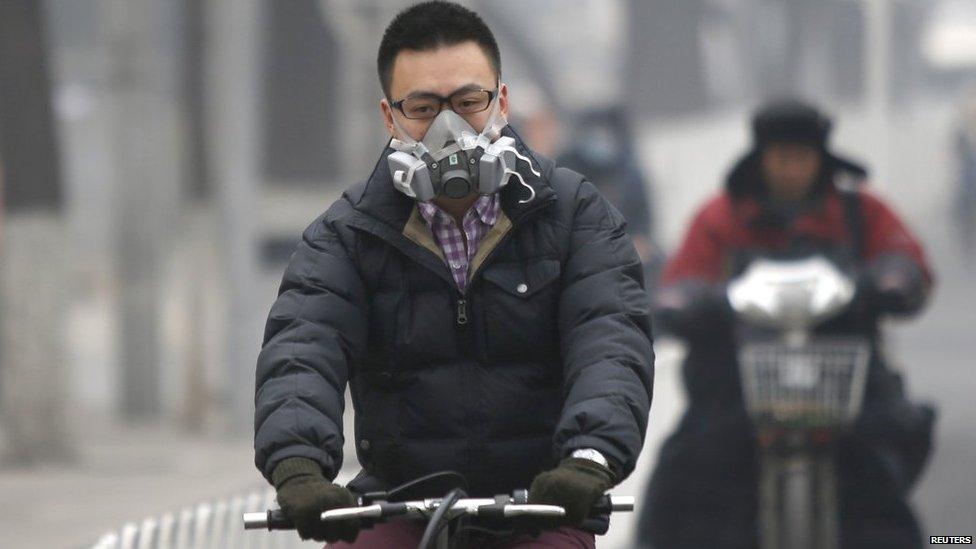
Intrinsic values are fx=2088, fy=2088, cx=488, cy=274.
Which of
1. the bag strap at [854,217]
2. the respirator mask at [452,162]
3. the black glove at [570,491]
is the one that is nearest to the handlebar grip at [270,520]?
the black glove at [570,491]

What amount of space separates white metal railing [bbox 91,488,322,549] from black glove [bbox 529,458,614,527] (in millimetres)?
1852

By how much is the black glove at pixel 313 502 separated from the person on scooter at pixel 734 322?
366 centimetres

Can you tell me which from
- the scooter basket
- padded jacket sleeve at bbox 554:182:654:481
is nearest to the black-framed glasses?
padded jacket sleeve at bbox 554:182:654:481

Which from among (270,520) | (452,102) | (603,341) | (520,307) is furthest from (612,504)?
(452,102)

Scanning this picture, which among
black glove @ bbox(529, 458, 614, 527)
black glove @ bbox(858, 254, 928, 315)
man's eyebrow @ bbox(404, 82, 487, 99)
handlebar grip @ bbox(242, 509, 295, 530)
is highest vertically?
man's eyebrow @ bbox(404, 82, 487, 99)

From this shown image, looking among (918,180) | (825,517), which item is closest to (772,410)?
(825,517)

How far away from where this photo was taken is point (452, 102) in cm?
339

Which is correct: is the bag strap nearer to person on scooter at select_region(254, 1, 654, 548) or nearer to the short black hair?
person on scooter at select_region(254, 1, 654, 548)

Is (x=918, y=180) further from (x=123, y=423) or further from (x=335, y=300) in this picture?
(x=335, y=300)

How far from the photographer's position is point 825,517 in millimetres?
6492

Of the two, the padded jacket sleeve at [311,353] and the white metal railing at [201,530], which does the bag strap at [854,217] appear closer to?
the white metal railing at [201,530]

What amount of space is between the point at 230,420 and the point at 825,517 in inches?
297

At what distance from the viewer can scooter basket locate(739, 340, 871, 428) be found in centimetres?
645

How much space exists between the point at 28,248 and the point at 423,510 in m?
9.05
